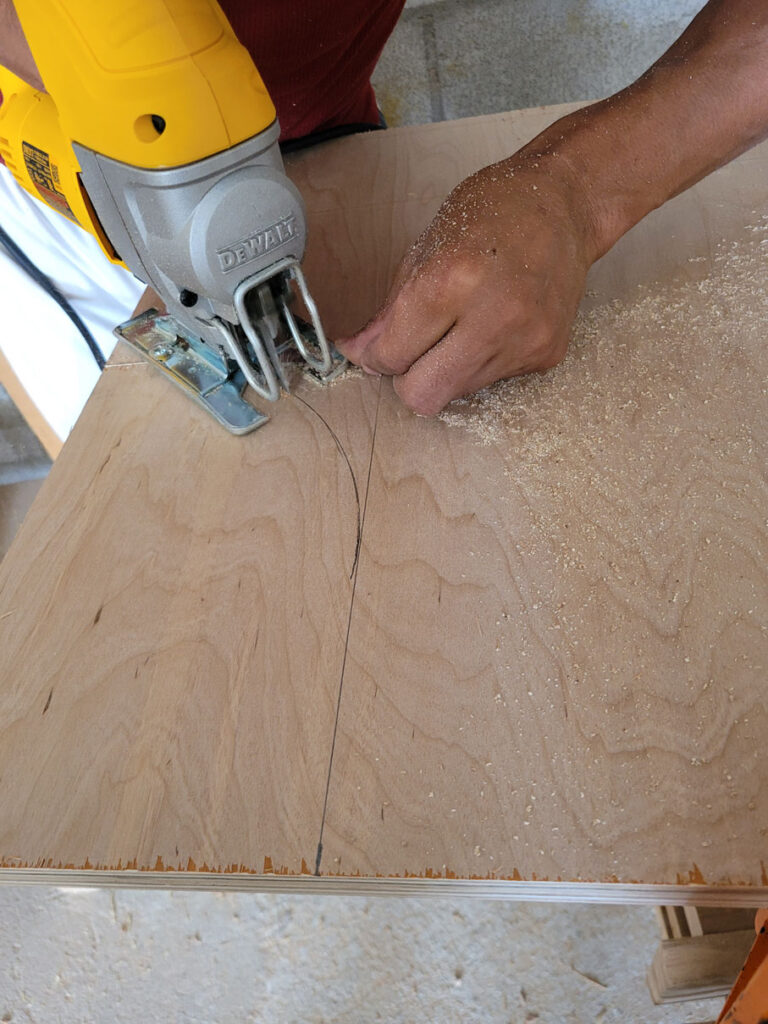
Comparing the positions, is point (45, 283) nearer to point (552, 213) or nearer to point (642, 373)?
point (552, 213)

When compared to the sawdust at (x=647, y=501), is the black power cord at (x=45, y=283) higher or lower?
higher

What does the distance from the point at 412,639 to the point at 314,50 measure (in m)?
1.19

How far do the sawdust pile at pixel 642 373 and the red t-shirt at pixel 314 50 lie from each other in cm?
77

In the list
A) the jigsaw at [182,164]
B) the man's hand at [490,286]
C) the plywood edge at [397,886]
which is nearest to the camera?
the plywood edge at [397,886]

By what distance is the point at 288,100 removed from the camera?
146 cm

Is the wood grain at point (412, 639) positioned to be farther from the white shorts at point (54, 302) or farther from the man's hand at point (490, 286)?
the white shorts at point (54, 302)

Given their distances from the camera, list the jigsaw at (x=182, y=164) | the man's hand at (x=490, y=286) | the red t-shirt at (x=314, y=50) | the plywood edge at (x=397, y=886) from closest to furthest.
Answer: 1. the plywood edge at (x=397, y=886)
2. the jigsaw at (x=182, y=164)
3. the man's hand at (x=490, y=286)
4. the red t-shirt at (x=314, y=50)

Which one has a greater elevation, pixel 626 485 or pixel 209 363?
pixel 209 363

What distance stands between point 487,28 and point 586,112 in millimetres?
1527

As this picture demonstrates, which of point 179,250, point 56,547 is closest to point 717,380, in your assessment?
point 179,250

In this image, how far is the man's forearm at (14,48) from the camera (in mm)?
839

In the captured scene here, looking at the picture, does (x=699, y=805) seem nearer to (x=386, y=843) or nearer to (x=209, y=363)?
(x=386, y=843)

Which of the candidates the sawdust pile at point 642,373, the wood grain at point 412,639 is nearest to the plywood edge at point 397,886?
the wood grain at point 412,639

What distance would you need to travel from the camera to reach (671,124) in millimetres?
975
